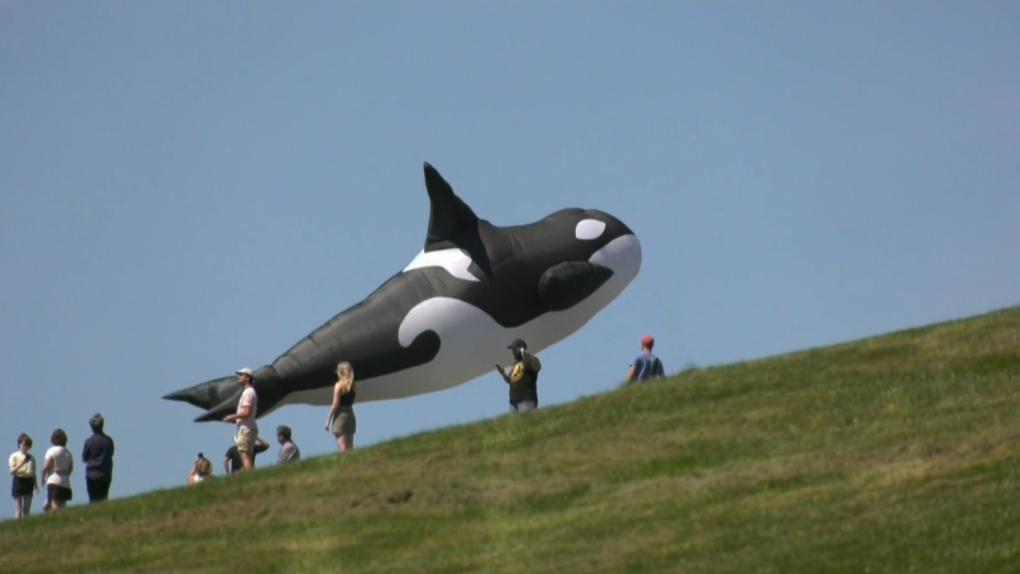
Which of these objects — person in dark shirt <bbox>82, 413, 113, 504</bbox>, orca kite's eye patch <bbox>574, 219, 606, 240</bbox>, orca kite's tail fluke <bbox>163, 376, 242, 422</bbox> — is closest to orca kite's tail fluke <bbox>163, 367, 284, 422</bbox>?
orca kite's tail fluke <bbox>163, 376, 242, 422</bbox>

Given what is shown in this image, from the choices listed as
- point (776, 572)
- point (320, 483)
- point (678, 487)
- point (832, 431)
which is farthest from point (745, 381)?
point (776, 572)

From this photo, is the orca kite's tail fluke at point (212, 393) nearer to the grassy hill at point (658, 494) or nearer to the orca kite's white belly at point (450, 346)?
the orca kite's white belly at point (450, 346)

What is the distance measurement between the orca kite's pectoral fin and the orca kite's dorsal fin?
1.67 m

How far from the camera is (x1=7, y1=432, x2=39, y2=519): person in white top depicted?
26.1 meters

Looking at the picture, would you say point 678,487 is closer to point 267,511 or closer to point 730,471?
point 730,471

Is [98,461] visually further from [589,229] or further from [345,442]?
[589,229]

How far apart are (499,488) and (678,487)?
2.30m

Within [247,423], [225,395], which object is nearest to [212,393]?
[225,395]

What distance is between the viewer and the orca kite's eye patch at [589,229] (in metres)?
30.9

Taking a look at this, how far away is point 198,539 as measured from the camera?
22.2 m

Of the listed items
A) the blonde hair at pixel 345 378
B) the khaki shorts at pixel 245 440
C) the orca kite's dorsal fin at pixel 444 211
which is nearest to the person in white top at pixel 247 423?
the khaki shorts at pixel 245 440

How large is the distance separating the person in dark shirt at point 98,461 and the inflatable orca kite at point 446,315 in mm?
2872

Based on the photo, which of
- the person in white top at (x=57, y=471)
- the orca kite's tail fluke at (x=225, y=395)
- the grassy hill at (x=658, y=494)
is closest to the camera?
the grassy hill at (x=658, y=494)

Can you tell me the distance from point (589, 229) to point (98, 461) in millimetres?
9468
